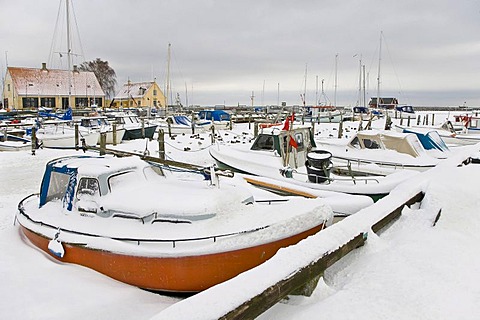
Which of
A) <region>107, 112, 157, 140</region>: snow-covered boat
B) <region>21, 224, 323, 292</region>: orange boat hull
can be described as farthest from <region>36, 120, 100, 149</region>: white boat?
<region>21, 224, 323, 292</region>: orange boat hull

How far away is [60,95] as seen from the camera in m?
49.8

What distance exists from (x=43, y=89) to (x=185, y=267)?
5164cm

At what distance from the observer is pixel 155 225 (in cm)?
564

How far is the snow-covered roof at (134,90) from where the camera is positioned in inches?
2382

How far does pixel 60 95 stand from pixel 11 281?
49757 mm

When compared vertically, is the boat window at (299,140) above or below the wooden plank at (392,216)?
above

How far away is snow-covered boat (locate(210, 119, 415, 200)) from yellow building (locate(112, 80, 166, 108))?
4926cm

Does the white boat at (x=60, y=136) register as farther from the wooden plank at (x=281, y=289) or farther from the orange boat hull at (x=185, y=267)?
the wooden plank at (x=281, y=289)

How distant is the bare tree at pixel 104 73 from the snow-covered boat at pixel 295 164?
64.8 m

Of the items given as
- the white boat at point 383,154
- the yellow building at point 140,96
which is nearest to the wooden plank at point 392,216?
the white boat at point 383,154

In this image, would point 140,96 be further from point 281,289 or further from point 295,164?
point 281,289

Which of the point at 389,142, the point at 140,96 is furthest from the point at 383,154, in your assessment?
the point at 140,96

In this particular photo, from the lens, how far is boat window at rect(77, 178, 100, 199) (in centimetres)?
612

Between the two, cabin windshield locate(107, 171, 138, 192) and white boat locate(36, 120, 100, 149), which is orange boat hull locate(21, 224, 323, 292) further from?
white boat locate(36, 120, 100, 149)
